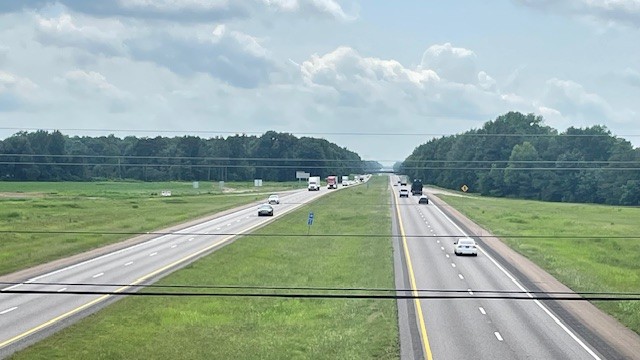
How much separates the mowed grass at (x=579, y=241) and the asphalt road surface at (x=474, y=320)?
14.8 ft

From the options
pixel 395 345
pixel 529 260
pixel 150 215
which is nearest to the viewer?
pixel 395 345

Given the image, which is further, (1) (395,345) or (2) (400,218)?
(2) (400,218)

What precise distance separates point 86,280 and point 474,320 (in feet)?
80.6

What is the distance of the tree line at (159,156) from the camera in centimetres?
7119

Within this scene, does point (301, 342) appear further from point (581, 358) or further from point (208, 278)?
point (208, 278)

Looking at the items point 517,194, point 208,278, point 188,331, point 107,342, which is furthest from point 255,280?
point 517,194

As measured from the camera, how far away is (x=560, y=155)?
16612 centimetres

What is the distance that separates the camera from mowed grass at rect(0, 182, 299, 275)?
6719 centimetres

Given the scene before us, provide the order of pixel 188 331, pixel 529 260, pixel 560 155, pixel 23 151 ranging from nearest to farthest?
pixel 188 331 → pixel 529 260 → pixel 23 151 → pixel 560 155

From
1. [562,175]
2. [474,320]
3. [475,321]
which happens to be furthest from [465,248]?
[562,175]

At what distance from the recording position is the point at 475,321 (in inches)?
1581

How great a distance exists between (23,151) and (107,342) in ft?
128

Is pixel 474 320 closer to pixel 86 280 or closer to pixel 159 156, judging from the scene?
pixel 86 280

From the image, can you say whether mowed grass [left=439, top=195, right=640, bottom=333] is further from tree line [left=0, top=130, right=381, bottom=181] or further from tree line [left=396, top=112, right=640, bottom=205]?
tree line [left=0, top=130, right=381, bottom=181]
